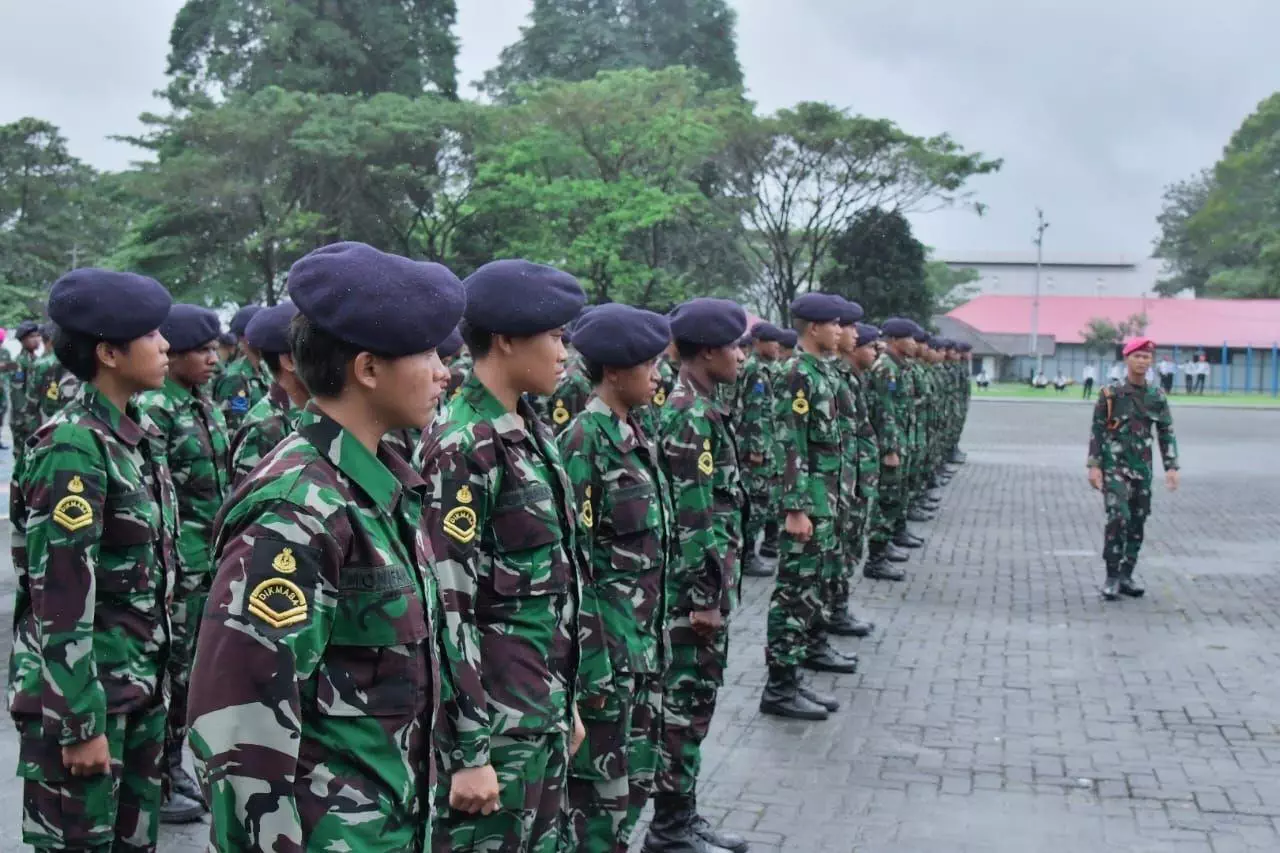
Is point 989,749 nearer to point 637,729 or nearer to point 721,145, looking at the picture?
point 637,729

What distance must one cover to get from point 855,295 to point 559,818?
29.2 m

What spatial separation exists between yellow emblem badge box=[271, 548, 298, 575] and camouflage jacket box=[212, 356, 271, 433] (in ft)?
20.8

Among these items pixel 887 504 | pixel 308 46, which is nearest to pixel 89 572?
pixel 887 504

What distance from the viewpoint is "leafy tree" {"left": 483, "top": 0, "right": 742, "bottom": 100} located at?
41.7 m

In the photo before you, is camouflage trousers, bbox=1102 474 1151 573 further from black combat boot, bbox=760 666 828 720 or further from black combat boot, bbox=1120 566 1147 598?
black combat boot, bbox=760 666 828 720

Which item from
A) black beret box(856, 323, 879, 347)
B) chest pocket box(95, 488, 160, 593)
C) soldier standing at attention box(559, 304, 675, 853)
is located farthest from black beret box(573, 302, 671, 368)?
black beret box(856, 323, 879, 347)

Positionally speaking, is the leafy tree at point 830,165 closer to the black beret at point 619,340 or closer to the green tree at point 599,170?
the green tree at point 599,170

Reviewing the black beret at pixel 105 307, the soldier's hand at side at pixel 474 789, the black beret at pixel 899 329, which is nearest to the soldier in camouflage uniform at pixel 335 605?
the soldier's hand at side at pixel 474 789

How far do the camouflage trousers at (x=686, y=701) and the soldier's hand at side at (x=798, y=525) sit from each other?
1.75 m

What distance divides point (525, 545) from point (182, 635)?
6.55 ft

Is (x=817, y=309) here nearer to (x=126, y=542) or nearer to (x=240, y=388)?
(x=240, y=388)

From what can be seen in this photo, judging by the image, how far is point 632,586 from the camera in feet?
12.7

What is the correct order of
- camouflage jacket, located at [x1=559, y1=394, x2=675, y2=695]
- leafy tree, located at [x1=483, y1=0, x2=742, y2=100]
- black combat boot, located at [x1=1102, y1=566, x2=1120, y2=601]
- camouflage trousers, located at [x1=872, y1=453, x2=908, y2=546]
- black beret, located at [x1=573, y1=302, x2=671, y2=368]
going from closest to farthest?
camouflage jacket, located at [x1=559, y1=394, x2=675, y2=695], black beret, located at [x1=573, y1=302, x2=671, y2=368], black combat boot, located at [x1=1102, y1=566, x2=1120, y2=601], camouflage trousers, located at [x1=872, y1=453, x2=908, y2=546], leafy tree, located at [x1=483, y1=0, x2=742, y2=100]

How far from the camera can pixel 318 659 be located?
209 cm
